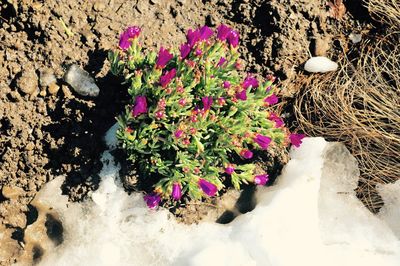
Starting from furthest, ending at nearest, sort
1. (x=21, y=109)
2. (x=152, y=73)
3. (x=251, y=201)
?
(x=251, y=201) < (x=21, y=109) < (x=152, y=73)

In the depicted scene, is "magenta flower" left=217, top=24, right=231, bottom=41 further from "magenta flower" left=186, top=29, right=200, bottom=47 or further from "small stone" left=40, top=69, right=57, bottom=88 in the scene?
"small stone" left=40, top=69, right=57, bottom=88

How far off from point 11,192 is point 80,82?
0.88 meters

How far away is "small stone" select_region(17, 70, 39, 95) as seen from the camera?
10.4ft

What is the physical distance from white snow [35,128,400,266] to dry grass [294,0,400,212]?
27 cm

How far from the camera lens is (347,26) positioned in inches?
144

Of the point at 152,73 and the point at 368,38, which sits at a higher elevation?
the point at 152,73

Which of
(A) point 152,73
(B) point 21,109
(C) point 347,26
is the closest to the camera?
(A) point 152,73

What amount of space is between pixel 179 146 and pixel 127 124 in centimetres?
35

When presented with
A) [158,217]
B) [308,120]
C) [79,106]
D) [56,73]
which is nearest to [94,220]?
[158,217]

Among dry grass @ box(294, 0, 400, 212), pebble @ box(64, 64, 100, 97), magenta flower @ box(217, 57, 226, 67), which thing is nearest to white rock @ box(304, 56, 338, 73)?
dry grass @ box(294, 0, 400, 212)

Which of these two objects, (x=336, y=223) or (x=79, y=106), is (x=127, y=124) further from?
(x=336, y=223)

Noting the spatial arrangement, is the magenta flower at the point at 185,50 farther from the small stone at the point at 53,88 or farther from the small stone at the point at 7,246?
the small stone at the point at 7,246

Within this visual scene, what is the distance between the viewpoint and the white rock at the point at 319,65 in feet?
11.8

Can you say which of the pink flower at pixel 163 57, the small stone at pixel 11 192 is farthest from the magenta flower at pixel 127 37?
the small stone at pixel 11 192
